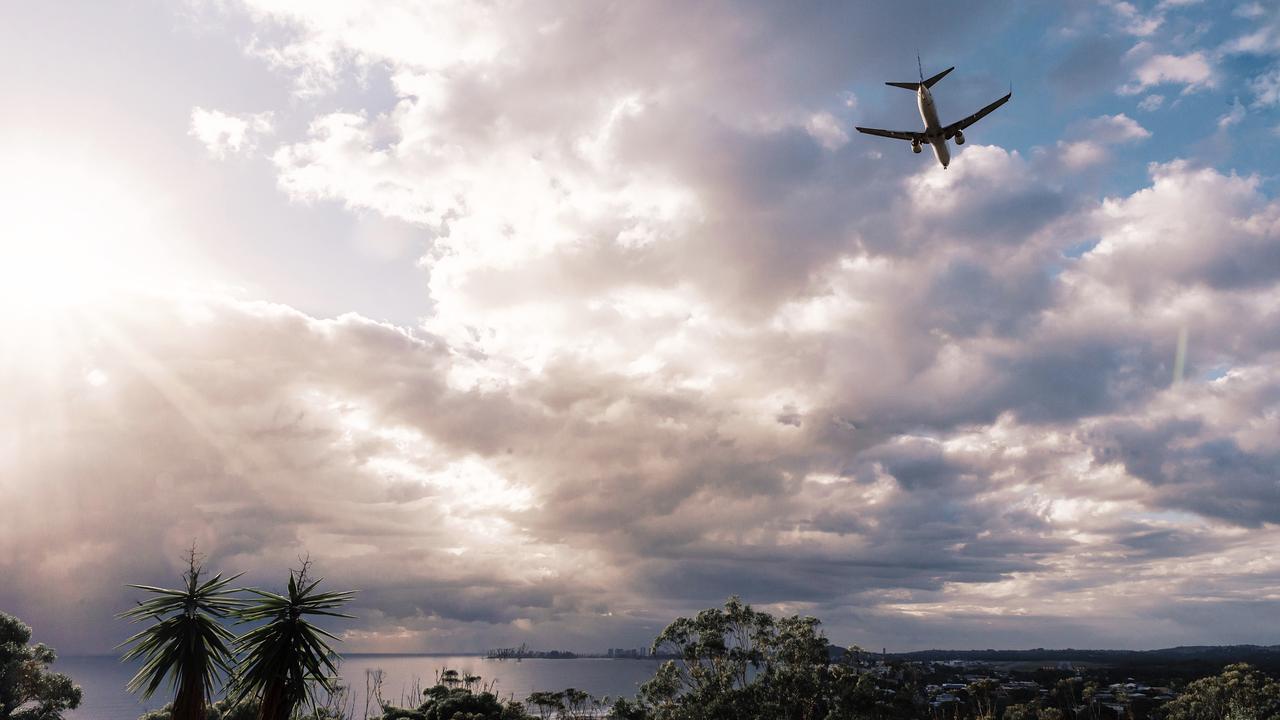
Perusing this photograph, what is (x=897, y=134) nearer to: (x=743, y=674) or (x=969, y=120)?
(x=969, y=120)

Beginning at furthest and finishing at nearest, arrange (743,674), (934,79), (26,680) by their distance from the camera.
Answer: (743,674), (26,680), (934,79)

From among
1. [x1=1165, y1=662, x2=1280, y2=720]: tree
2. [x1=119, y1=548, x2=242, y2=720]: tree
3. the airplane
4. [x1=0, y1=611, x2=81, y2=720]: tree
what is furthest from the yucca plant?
[x1=1165, y1=662, x2=1280, y2=720]: tree

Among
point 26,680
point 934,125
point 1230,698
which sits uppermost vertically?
point 934,125

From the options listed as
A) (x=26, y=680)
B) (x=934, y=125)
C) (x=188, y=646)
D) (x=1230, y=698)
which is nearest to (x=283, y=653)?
(x=188, y=646)

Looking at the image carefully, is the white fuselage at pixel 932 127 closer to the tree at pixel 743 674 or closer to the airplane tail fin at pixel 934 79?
the airplane tail fin at pixel 934 79

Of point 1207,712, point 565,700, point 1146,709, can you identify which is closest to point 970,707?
point 1146,709

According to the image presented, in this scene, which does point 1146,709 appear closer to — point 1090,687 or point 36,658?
point 1090,687

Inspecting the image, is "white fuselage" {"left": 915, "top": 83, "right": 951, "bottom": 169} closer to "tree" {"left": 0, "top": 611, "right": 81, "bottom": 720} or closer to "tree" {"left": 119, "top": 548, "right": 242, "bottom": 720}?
"tree" {"left": 119, "top": 548, "right": 242, "bottom": 720}
